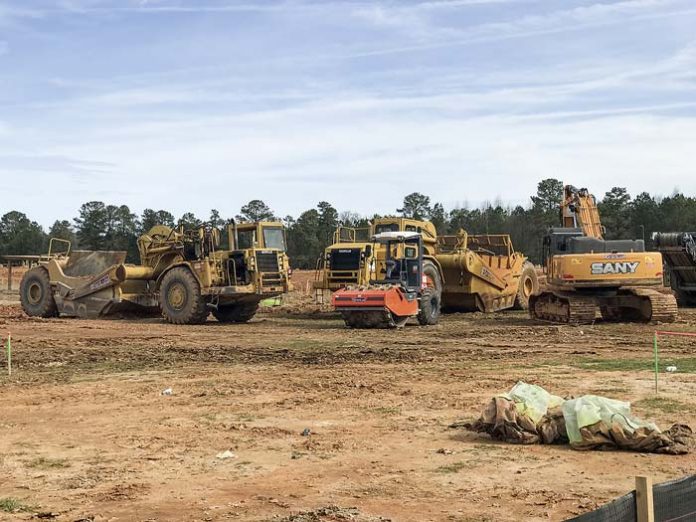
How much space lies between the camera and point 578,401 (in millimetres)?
8828

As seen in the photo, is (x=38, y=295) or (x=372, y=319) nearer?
(x=372, y=319)

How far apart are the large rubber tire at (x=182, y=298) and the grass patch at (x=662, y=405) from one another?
15.5 meters

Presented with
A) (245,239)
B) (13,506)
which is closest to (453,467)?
Answer: (13,506)

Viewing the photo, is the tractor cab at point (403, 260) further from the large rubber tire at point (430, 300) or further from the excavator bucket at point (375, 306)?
the excavator bucket at point (375, 306)

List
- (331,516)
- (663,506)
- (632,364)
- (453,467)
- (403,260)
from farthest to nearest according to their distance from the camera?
(403,260) < (632,364) < (453,467) < (331,516) < (663,506)

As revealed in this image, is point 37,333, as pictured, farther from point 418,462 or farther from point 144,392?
point 418,462

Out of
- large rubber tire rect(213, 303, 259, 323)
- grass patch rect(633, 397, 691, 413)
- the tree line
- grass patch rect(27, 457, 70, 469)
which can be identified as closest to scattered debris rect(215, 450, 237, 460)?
grass patch rect(27, 457, 70, 469)

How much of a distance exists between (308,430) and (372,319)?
1228cm

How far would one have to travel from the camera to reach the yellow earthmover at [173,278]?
80.5 feet

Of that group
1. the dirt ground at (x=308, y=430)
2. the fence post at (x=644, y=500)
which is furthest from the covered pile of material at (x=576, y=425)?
the fence post at (x=644, y=500)

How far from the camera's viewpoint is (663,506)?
486cm

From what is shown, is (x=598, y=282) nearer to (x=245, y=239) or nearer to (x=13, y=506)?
(x=245, y=239)

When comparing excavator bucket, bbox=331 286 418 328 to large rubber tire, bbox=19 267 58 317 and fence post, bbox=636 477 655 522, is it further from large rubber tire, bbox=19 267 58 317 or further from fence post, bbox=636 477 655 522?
fence post, bbox=636 477 655 522

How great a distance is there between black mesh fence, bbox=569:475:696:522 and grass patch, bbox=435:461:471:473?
3.07 m
